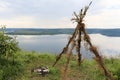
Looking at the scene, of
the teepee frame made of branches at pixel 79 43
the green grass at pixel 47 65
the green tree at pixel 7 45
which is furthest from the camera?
the green tree at pixel 7 45

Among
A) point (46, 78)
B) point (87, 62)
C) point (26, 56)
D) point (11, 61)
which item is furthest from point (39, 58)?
point (11, 61)

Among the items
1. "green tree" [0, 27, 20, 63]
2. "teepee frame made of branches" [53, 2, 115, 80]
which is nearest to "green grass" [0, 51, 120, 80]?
"green tree" [0, 27, 20, 63]

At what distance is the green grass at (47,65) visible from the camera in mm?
13336

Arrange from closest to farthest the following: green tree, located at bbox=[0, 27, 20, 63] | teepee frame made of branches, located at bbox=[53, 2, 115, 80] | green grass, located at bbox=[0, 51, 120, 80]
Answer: teepee frame made of branches, located at bbox=[53, 2, 115, 80] < green grass, located at bbox=[0, 51, 120, 80] < green tree, located at bbox=[0, 27, 20, 63]

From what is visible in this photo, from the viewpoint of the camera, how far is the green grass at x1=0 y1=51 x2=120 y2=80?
43.8 ft

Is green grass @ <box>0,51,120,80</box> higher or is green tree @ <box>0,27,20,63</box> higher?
green tree @ <box>0,27,20,63</box>

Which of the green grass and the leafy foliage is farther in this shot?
the leafy foliage

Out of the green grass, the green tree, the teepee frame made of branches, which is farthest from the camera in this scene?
the green tree

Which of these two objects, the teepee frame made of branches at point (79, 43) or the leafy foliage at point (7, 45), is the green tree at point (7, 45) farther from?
the teepee frame made of branches at point (79, 43)

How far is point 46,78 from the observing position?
17.0 metres

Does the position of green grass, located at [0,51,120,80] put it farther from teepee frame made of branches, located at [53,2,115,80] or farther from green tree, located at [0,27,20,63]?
teepee frame made of branches, located at [53,2,115,80]

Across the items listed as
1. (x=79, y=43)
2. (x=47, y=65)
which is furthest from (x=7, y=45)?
(x=79, y=43)

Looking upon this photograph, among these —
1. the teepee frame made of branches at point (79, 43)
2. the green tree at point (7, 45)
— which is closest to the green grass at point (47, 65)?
the green tree at point (7, 45)

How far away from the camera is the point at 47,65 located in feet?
64.2
